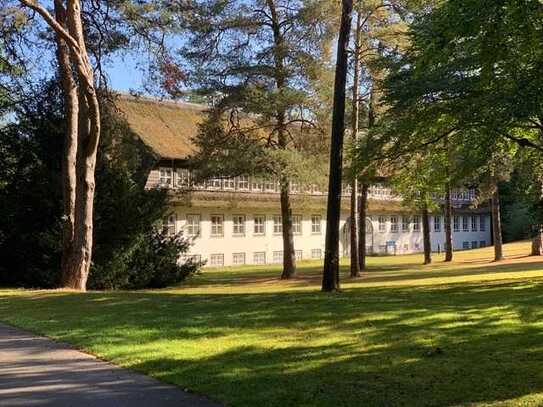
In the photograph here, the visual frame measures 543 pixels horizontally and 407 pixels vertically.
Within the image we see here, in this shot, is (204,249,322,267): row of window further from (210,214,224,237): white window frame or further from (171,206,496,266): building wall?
(210,214,224,237): white window frame

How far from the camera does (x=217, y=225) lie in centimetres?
4778

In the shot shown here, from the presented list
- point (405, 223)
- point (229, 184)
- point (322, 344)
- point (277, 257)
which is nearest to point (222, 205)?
point (229, 184)

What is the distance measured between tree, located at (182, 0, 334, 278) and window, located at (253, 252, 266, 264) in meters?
18.3

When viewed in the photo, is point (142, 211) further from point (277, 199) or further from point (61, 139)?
point (277, 199)

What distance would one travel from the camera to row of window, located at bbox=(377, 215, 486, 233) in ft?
211

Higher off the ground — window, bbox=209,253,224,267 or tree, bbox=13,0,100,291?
tree, bbox=13,0,100,291

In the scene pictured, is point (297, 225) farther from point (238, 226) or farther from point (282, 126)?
point (282, 126)

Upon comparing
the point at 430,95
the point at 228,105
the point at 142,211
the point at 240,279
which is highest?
the point at 228,105

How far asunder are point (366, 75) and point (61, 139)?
15071 millimetres

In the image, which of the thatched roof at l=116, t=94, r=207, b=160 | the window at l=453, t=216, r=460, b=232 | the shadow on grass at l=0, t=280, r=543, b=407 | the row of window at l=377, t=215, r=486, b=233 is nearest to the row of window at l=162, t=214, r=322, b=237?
the thatched roof at l=116, t=94, r=207, b=160

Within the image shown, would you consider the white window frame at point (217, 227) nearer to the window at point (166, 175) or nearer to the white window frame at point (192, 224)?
the white window frame at point (192, 224)

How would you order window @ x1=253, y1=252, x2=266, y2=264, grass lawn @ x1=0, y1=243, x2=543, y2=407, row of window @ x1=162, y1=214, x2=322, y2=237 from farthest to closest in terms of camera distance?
window @ x1=253, y1=252, x2=266, y2=264
row of window @ x1=162, y1=214, x2=322, y2=237
grass lawn @ x1=0, y1=243, x2=543, y2=407

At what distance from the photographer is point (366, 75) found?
33.6 metres

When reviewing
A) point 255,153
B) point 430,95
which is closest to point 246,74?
point 255,153
